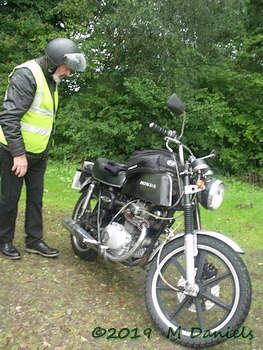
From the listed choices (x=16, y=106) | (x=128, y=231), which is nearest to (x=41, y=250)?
(x=128, y=231)

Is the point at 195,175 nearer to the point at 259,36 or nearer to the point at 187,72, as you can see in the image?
the point at 187,72

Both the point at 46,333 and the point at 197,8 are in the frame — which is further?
the point at 197,8

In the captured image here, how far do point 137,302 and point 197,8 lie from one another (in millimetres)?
8374

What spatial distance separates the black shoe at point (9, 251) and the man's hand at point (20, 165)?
0.80 m

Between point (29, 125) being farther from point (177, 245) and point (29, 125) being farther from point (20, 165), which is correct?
point (177, 245)

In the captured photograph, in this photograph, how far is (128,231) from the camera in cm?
346

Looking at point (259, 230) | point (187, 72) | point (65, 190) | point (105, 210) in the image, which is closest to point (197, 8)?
point (187, 72)

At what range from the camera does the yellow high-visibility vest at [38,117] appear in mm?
3648

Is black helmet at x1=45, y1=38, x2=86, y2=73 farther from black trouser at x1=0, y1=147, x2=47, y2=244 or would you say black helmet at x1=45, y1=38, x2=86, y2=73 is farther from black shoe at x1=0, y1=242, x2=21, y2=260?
black shoe at x1=0, y1=242, x2=21, y2=260

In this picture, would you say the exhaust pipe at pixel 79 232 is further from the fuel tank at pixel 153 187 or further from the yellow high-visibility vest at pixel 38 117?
the yellow high-visibility vest at pixel 38 117

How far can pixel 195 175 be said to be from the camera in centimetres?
303

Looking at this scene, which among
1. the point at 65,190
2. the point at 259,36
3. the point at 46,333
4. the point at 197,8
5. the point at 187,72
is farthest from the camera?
the point at 259,36

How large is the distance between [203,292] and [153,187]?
81cm

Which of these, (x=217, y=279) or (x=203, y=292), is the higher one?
(x=217, y=279)
